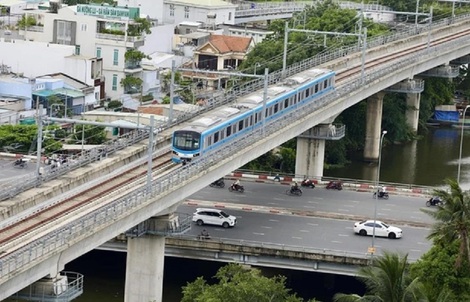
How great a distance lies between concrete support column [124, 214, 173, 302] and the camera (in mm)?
70438

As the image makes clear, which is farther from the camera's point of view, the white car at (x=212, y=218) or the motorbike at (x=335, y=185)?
the motorbike at (x=335, y=185)

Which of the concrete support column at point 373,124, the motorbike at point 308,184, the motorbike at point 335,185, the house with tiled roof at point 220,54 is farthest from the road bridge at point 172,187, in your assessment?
the house with tiled roof at point 220,54

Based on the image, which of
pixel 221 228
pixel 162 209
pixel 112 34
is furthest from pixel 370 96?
pixel 162 209

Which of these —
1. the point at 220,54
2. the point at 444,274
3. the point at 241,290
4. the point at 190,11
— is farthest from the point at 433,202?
the point at 190,11

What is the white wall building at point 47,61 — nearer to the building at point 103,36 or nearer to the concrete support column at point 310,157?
the building at point 103,36

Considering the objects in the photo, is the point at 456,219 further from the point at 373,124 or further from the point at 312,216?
the point at 373,124

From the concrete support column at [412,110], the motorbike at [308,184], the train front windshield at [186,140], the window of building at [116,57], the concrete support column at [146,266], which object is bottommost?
the concrete support column at [146,266]

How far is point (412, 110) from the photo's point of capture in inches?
4897

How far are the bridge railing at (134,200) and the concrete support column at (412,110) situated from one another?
1052 inches

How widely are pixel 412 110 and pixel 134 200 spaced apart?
2418 inches

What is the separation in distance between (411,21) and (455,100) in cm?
3110

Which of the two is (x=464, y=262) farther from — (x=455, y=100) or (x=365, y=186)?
(x=455, y=100)

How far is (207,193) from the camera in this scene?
87.4 m

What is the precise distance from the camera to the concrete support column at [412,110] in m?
124
